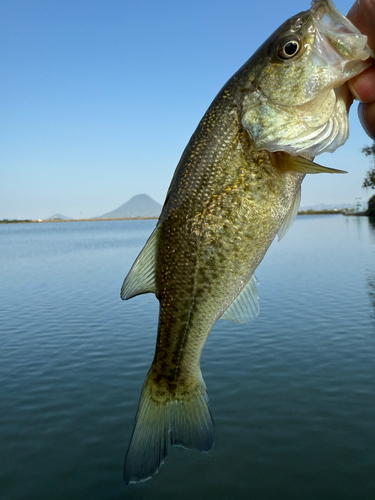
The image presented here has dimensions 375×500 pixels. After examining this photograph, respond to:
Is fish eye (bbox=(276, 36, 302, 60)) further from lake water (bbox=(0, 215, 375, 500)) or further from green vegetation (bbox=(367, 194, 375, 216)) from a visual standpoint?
green vegetation (bbox=(367, 194, 375, 216))

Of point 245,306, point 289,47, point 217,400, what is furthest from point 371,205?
point 289,47

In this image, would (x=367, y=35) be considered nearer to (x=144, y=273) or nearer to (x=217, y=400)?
(x=144, y=273)

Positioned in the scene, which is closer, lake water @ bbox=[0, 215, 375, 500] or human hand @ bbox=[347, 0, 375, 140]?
human hand @ bbox=[347, 0, 375, 140]

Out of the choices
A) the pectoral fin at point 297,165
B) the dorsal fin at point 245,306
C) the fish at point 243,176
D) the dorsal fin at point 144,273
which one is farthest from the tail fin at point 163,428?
the pectoral fin at point 297,165

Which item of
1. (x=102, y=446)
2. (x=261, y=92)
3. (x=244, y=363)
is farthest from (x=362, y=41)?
(x=244, y=363)

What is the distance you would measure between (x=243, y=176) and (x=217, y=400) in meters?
8.94

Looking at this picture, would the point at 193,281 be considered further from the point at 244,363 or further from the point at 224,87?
the point at 244,363

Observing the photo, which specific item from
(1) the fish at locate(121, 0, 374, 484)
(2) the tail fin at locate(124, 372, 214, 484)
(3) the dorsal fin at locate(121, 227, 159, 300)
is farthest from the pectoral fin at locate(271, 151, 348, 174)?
(2) the tail fin at locate(124, 372, 214, 484)

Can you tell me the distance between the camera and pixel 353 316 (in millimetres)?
16984

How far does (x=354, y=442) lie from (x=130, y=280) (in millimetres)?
7637

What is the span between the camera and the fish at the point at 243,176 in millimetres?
2627

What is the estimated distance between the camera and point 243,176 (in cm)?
273

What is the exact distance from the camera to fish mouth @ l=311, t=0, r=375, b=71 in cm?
245

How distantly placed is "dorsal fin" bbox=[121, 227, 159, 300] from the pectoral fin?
3.22 feet
